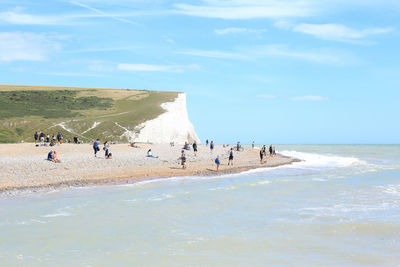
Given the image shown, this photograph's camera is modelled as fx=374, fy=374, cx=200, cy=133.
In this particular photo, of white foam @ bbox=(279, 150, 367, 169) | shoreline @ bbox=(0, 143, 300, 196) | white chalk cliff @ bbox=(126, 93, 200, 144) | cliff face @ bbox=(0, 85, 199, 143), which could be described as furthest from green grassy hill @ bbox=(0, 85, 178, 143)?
white foam @ bbox=(279, 150, 367, 169)

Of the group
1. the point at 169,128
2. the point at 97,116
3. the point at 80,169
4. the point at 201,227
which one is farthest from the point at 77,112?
the point at 201,227

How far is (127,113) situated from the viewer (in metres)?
92.0

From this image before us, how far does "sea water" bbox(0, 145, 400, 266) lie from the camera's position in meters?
10.5

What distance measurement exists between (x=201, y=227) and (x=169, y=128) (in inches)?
2899

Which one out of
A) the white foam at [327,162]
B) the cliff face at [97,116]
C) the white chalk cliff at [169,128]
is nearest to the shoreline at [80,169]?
the white foam at [327,162]

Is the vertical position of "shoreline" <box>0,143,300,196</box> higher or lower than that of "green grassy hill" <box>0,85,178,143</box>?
lower

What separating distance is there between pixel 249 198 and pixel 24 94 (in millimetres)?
109581

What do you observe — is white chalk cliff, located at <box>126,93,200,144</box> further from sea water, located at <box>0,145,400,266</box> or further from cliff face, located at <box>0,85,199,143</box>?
sea water, located at <box>0,145,400,266</box>

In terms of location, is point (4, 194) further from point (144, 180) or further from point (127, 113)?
point (127, 113)

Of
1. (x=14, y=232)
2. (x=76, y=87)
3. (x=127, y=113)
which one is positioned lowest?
(x=14, y=232)

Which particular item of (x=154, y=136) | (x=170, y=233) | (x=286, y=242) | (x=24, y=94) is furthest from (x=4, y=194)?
(x=24, y=94)

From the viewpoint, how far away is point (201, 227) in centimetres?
1398

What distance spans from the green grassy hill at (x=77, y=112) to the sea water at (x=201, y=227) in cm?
5352

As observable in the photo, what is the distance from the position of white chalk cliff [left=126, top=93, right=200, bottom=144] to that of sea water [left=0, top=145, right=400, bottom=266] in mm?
56158
